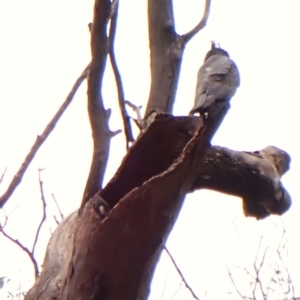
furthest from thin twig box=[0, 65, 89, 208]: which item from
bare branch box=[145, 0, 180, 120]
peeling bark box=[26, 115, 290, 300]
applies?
peeling bark box=[26, 115, 290, 300]

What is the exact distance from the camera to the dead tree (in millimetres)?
619

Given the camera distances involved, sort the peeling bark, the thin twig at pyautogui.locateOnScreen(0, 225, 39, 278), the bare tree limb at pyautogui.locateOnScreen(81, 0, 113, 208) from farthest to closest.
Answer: the thin twig at pyautogui.locateOnScreen(0, 225, 39, 278), the bare tree limb at pyautogui.locateOnScreen(81, 0, 113, 208), the peeling bark

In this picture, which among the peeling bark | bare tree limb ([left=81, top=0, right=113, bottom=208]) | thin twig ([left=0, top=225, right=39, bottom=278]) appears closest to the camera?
the peeling bark

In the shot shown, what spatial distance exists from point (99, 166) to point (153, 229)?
179mm

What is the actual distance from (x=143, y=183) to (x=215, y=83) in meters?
0.16

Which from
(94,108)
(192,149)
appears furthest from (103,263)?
(94,108)

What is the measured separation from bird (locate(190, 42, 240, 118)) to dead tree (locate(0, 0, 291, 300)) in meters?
0.02

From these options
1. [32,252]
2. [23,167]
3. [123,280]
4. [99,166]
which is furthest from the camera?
[32,252]

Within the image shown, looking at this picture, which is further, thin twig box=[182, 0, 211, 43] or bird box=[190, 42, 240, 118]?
thin twig box=[182, 0, 211, 43]

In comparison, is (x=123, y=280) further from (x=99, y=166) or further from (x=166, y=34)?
(x=166, y=34)

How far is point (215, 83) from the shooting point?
709 mm

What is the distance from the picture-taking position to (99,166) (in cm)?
77

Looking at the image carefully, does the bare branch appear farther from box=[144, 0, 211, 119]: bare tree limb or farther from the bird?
the bird

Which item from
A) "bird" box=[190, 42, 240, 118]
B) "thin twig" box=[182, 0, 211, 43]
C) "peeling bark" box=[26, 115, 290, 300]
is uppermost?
"thin twig" box=[182, 0, 211, 43]
